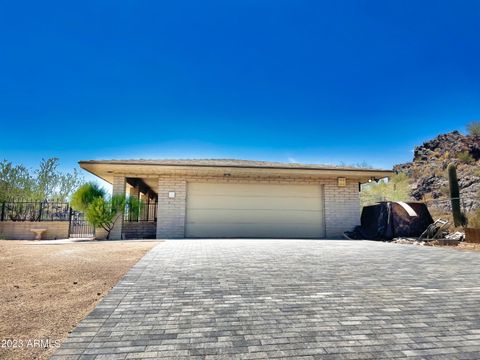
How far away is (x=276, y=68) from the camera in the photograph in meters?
11.5

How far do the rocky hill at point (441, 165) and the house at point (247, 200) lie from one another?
49.8ft

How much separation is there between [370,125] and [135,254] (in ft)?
51.7

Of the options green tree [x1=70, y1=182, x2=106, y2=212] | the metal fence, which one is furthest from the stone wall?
the metal fence

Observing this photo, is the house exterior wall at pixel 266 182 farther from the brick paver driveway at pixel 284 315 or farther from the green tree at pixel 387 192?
the green tree at pixel 387 192

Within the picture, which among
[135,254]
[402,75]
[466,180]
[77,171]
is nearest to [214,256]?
[135,254]

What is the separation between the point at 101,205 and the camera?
35.3 ft

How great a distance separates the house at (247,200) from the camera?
37.8ft

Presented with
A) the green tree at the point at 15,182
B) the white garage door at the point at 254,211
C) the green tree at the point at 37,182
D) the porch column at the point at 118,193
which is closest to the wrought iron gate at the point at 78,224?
the porch column at the point at 118,193

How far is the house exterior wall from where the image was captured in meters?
11.5

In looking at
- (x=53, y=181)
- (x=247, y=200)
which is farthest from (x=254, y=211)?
Result: (x=53, y=181)

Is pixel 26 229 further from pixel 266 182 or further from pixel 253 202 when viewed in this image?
pixel 266 182

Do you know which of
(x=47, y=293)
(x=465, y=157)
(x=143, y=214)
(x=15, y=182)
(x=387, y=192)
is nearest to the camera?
(x=47, y=293)

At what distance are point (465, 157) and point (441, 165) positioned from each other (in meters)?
2.37

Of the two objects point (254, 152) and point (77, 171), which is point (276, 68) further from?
point (77, 171)
